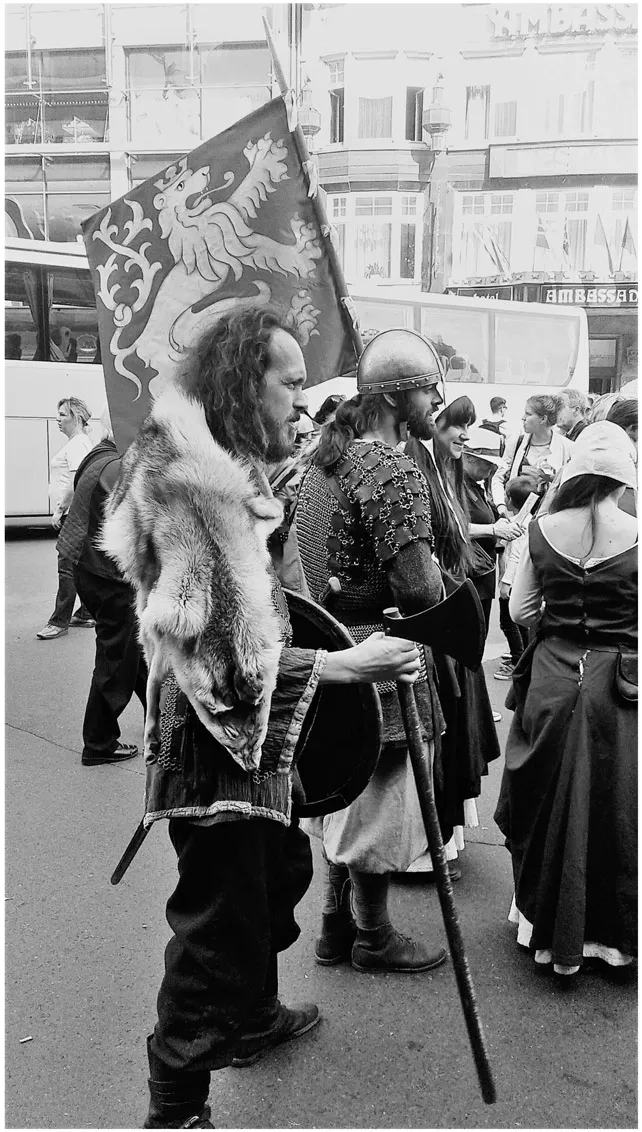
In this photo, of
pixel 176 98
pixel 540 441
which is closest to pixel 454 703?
pixel 540 441

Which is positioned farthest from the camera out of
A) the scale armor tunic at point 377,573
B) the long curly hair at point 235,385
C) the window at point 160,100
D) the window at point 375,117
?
the window at point 375,117

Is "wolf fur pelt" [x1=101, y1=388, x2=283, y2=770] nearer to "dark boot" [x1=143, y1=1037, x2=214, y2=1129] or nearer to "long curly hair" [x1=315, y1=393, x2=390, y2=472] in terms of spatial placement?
"dark boot" [x1=143, y1=1037, x2=214, y2=1129]

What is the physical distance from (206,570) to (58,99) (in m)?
24.6

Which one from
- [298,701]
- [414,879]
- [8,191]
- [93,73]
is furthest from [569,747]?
[93,73]

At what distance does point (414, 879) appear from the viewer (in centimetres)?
360

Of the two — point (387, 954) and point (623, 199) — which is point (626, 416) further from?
point (623, 199)

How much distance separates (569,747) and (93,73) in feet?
77.2

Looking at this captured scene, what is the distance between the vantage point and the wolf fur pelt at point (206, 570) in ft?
5.81

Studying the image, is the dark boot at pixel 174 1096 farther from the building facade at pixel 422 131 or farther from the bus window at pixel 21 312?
the building facade at pixel 422 131

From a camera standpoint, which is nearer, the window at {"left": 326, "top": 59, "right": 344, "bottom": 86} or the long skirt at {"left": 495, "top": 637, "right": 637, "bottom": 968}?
the long skirt at {"left": 495, "top": 637, "right": 637, "bottom": 968}

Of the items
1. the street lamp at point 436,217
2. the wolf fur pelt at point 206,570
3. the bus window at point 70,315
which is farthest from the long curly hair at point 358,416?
the street lamp at point 436,217

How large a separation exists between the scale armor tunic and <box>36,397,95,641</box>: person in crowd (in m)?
5.16

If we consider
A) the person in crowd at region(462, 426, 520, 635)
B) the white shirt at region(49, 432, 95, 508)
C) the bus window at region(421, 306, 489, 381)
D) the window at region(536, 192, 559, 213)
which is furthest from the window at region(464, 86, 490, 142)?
the person in crowd at region(462, 426, 520, 635)

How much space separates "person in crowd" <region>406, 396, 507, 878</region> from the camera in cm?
305
